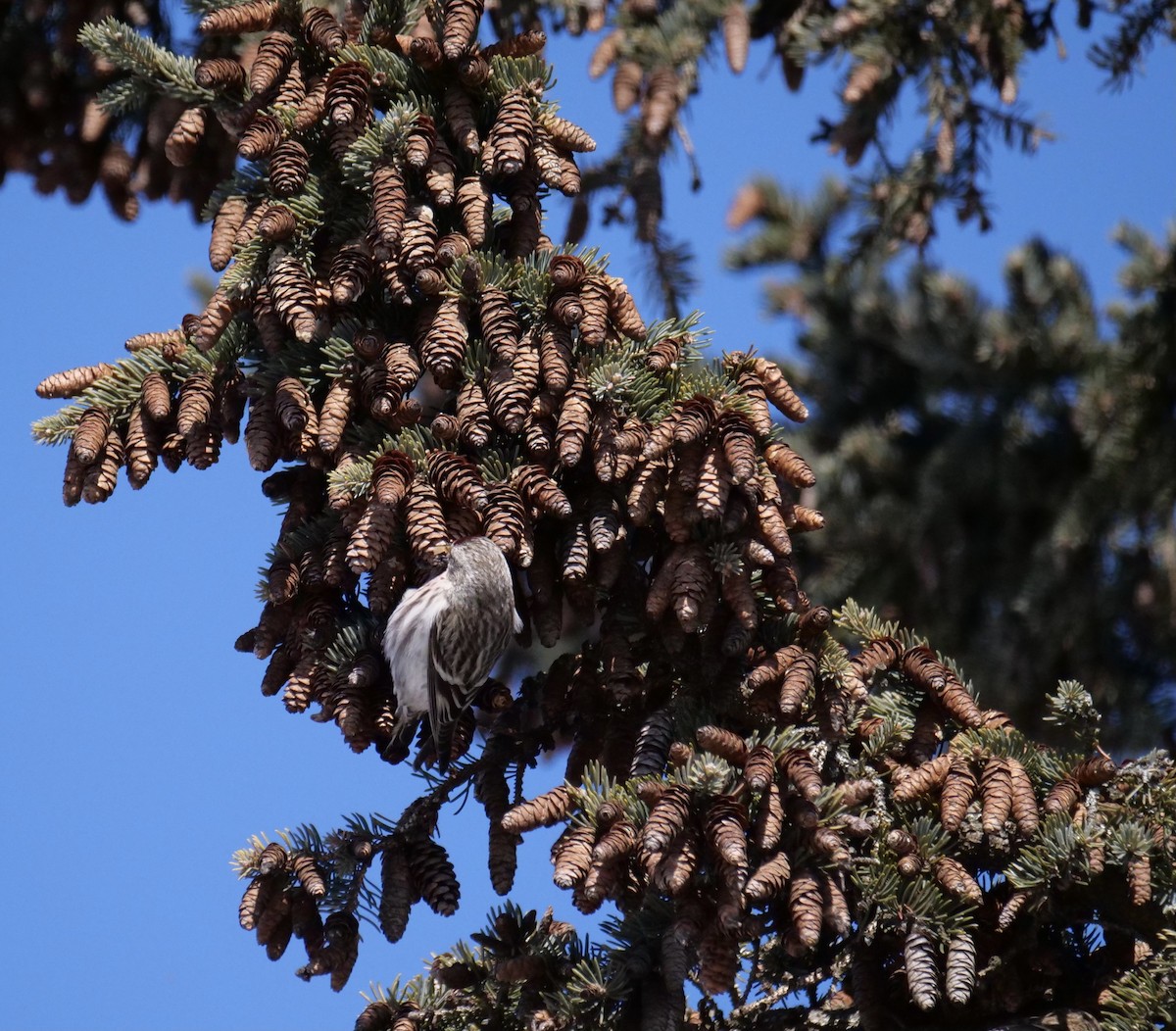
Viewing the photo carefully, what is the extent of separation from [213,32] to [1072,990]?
241 cm

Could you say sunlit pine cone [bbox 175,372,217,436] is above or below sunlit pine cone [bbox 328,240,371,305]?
below

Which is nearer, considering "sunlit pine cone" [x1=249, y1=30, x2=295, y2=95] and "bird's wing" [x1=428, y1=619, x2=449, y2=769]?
"bird's wing" [x1=428, y1=619, x2=449, y2=769]

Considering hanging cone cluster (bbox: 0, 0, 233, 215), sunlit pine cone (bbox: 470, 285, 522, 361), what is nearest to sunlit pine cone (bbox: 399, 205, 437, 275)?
sunlit pine cone (bbox: 470, 285, 522, 361)

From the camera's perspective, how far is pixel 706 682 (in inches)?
96.2

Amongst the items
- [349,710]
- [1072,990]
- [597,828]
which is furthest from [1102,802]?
[349,710]

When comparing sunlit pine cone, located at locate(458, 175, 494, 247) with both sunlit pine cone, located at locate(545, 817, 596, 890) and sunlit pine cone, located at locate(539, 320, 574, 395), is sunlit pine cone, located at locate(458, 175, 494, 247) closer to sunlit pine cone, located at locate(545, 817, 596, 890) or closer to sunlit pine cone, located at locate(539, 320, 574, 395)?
sunlit pine cone, located at locate(539, 320, 574, 395)

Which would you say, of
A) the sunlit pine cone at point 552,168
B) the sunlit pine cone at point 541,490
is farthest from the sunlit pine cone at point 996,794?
the sunlit pine cone at point 552,168

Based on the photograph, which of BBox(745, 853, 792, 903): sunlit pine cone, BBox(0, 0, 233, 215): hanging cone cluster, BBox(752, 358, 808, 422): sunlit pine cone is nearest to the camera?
BBox(745, 853, 792, 903): sunlit pine cone

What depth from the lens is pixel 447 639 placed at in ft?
8.29

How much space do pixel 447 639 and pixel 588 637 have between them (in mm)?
280

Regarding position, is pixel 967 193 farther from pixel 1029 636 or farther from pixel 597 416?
pixel 597 416

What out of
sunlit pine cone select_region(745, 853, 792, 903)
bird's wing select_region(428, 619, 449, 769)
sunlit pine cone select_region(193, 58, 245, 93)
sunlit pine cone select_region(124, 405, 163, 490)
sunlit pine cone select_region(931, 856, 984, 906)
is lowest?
sunlit pine cone select_region(931, 856, 984, 906)

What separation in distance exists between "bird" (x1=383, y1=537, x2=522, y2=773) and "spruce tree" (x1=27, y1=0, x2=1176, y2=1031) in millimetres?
49

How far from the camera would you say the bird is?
2424 millimetres
